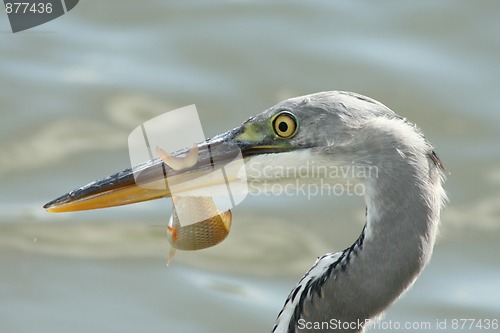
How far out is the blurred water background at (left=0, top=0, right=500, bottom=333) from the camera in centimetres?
551

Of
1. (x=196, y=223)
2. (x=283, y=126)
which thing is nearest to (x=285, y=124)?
(x=283, y=126)

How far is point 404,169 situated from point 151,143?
221 centimetres

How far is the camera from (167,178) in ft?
13.6

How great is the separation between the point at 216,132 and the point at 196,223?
2090mm

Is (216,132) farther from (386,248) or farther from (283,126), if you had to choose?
(386,248)

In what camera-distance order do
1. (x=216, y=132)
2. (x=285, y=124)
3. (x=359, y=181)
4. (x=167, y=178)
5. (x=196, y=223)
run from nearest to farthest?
(x=359, y=181) → (x=285, y=124) → (x=167, y=178) → (x=196, y=223) → (x=216, y=132)

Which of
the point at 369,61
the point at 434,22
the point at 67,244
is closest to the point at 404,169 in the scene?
the point at 67,244

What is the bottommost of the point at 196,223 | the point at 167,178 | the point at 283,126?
the point at 196,223

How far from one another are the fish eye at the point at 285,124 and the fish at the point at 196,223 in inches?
19.4

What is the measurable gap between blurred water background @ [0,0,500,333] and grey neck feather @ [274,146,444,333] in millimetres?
1581

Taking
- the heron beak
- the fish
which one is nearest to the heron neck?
the heron beak

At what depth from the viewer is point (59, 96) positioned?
6664 millimetres

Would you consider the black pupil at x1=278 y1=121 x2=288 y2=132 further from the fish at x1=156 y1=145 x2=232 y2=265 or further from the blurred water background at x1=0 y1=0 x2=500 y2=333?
the blurred water background at x1=0 y1=0 x2=500 y2=333

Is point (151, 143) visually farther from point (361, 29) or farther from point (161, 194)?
point (361, 29)
